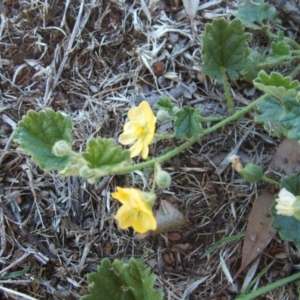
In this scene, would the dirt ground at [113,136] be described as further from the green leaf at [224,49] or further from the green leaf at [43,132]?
the green leaf at [43,132]

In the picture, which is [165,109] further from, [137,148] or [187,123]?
[137,148]

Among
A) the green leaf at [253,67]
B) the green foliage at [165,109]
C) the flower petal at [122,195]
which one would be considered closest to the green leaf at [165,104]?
the green foliage at [165,109]

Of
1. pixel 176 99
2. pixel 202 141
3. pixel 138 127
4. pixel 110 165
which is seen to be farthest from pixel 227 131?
pixel 110 165

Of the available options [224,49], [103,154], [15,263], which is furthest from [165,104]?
[15,263]

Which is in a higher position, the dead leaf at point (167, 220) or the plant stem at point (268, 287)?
the dead leaf at point (167, 220)

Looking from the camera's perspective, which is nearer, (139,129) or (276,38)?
(139,129)
